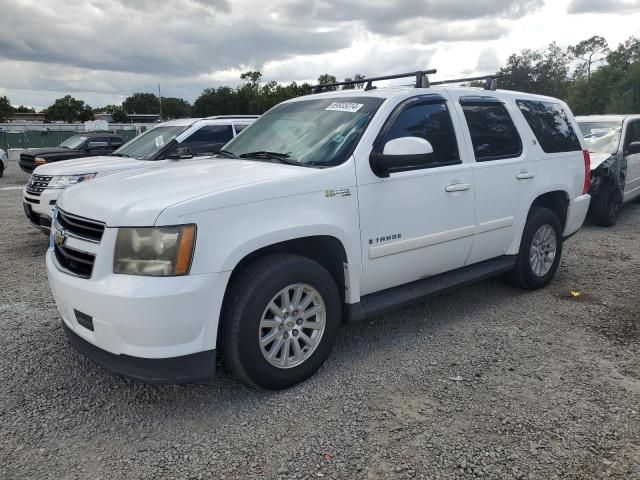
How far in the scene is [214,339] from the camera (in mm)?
2879

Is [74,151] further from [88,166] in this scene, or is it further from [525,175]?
[525,175]

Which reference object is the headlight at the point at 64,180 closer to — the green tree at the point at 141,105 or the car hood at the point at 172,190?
the car hood at the point at 172,190

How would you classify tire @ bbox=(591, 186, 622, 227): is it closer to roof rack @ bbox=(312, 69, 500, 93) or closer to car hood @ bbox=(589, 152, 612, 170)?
car hood @ bbox=(589, 152, 612, 170)

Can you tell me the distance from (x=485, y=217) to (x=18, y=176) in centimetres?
1900

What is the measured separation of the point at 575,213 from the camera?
5.36 meters

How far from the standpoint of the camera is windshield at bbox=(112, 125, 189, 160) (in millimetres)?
7922

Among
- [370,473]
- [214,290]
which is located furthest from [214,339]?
[370,473]

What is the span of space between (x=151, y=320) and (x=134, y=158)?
18.8 ft

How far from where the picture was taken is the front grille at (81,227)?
291 cm

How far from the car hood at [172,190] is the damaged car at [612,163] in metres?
6.58

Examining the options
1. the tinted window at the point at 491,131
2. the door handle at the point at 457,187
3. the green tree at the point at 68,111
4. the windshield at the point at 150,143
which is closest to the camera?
the door handle at the point at 457,187

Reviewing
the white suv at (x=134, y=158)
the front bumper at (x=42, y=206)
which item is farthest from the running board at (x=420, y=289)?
the front bumper at (x=42, y=206)

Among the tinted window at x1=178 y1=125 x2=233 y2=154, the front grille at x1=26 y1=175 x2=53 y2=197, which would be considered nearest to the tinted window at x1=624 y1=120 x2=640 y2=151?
the tinted window at x1=178 y1=125 x2=233 y2=154

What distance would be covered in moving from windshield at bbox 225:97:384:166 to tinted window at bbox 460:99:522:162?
3.24 feet
